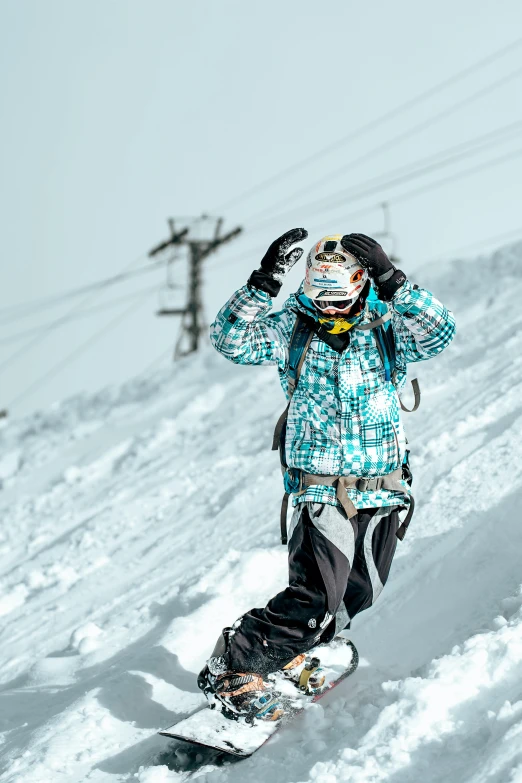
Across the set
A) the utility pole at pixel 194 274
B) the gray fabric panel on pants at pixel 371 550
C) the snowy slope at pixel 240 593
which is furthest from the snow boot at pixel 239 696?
the utility pole at pixel 194 274

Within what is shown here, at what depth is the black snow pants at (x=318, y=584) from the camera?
3.93m

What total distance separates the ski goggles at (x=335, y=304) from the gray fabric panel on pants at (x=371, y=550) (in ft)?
3.19

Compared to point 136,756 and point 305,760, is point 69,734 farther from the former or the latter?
point 305,760

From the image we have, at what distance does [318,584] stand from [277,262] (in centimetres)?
150

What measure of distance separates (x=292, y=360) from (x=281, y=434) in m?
0.39

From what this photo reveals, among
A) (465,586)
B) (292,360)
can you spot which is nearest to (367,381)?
(292,360)

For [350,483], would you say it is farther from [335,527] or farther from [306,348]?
[306,348]

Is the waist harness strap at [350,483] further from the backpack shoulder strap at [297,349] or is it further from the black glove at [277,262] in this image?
the black glove at [277,262]

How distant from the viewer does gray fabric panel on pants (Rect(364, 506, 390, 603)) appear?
410 centimetres

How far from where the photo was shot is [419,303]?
12.4 ft

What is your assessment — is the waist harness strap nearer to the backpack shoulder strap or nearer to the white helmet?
the backpack shoulder strap

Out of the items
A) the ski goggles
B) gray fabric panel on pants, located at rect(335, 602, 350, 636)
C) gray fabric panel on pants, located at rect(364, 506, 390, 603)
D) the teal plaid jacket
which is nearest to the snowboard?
gray fabric panel on pants, located at rect(335, 602, 350, 636)

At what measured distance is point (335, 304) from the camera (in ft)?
13.0

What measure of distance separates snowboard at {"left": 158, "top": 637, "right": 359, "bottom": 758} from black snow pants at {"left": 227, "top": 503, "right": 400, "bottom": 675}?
11.0 inches
